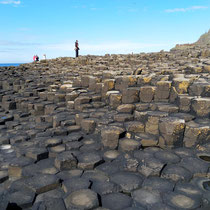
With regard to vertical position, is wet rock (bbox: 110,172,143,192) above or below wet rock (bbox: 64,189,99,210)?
below

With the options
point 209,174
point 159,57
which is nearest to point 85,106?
point 209,174

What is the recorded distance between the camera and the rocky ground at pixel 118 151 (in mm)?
3188

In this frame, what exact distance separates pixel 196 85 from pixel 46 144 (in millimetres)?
3934

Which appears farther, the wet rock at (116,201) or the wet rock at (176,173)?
the wet rock at (176,173)

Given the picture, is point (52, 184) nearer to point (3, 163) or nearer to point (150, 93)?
point (3, 163)

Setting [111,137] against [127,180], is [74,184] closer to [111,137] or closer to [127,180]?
[127,180]

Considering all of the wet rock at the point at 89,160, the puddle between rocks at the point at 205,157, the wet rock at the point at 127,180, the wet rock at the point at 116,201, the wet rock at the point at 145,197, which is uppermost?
the puddle between rocks at the point at 205,157

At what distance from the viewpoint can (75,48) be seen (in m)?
22.7

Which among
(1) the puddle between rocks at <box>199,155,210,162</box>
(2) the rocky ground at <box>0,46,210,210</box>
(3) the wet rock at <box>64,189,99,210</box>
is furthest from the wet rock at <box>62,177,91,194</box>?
(1) the puddle between rocks at <box>199,155,210,162</box>

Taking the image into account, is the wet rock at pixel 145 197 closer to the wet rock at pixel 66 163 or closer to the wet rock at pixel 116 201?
the wet rock at pixel 116 201

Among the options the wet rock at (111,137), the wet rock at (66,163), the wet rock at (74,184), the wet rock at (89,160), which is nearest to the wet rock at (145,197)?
the wet rock at (74,184)

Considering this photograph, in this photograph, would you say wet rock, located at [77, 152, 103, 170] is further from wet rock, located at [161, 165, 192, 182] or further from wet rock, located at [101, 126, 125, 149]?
wet rock, located at [161, 165, 192, 182]

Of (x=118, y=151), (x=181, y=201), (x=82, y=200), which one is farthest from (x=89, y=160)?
(x=181, y=201)

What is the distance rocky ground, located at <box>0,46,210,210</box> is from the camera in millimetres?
3188
